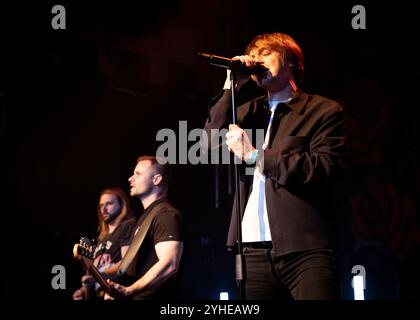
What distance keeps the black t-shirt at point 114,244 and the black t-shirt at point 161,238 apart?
0.69m

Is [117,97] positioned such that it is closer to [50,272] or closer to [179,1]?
[179,1]

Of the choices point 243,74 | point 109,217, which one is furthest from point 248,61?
point 109,217

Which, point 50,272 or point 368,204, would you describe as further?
point 368,204

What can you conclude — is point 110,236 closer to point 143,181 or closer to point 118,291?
point 143,181

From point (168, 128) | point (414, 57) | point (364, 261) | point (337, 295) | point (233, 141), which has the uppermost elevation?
point (414, 57)

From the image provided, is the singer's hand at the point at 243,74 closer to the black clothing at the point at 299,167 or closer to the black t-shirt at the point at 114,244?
the black clothing at the point at 299,167

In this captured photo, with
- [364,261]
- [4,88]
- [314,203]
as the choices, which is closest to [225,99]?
[314,203]

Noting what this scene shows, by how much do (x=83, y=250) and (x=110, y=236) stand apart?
77 centimetres

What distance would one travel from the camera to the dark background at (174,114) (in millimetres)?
4379

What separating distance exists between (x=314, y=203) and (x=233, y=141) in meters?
0.36

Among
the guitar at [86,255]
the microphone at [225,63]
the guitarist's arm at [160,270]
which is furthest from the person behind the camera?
the guitar at [86,255]

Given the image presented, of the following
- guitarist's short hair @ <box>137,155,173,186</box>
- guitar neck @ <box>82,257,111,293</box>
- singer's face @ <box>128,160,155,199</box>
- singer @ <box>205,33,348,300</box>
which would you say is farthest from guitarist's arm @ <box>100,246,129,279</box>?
singer @ <box>205,33,348,300</box>

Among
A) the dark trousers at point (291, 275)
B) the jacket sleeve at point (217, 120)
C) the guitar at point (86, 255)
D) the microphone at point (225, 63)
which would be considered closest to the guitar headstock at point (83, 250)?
the guitar at point (86, 255)

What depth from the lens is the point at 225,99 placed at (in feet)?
6.28
